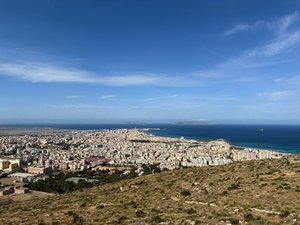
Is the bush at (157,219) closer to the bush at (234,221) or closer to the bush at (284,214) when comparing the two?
the bush at (234,221)

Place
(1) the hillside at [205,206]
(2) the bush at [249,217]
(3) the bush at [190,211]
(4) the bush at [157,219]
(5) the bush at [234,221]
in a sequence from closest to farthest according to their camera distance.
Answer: (5) the bush at [234,221] < (2) the bush at [249,217] < (1) the hillside at [205,206] < (4) the bush at [157,219] < (3) the bush at [190,211]

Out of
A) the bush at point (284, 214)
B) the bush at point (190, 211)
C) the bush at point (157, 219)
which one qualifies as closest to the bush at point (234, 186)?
the bush at point (190, 211)

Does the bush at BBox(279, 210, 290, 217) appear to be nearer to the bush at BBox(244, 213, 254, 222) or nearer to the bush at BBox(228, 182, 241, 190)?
the bush at BBox(244, 213, 254, 222)

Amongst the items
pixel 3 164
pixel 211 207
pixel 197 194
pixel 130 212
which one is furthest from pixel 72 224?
pixel 3 164

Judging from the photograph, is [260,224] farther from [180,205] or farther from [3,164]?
[3,164]

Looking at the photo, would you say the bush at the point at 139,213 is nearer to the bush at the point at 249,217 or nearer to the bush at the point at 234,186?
the bush at the point at 249,217

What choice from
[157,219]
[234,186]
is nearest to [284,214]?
[157,219]

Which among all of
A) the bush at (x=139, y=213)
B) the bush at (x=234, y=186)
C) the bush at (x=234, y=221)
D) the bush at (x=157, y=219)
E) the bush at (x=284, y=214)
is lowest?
the bush at (x=139, y=213)

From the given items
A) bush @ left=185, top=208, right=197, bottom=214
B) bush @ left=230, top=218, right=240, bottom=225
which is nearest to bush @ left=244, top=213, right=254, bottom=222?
bush @ left=230, top=218, right=240, bottom=225

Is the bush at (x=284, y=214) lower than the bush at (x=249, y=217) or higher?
higher

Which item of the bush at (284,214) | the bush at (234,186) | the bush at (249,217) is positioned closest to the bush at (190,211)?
the bush at (249,217)

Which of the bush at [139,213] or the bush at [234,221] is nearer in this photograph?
the bush at [234,221]

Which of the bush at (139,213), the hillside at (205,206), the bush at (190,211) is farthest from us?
the bush at (139,213)
